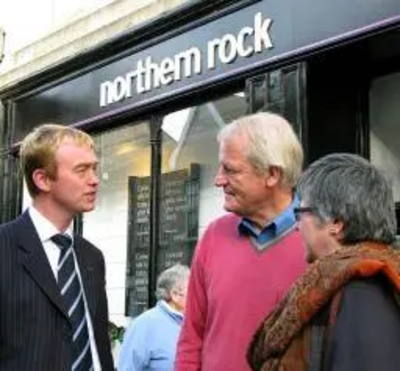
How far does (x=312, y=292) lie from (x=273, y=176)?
35.6 inches

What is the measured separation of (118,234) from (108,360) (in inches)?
206

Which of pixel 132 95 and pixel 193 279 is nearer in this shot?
pixel 193 279

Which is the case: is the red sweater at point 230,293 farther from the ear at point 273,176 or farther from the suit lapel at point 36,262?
the suit lapel at point 36,262

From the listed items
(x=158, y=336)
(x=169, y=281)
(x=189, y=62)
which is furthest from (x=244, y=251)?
(x=189, y=62)

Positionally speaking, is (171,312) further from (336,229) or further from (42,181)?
(336,229)

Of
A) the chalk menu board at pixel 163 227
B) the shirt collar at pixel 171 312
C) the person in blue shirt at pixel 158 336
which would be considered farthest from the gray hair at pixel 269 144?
the chalk menu board at pixel 163 227

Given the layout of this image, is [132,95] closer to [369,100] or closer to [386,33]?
[369,100]

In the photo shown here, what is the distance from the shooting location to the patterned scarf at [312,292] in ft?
7.16

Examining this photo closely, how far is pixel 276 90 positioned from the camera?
241 inches

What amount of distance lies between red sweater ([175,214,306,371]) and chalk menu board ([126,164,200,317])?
13.5ft

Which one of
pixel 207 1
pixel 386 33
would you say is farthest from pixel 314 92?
pixel 207 1

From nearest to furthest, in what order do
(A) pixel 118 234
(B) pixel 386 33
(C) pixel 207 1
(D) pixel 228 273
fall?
1. (D) pixel 228 273
2. (B) pixel 386 33
3. (C) pixel 207 1
4. (A) pixel 118 234

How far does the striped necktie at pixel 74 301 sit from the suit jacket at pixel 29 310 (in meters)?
0.05

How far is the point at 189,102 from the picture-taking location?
7266mm
